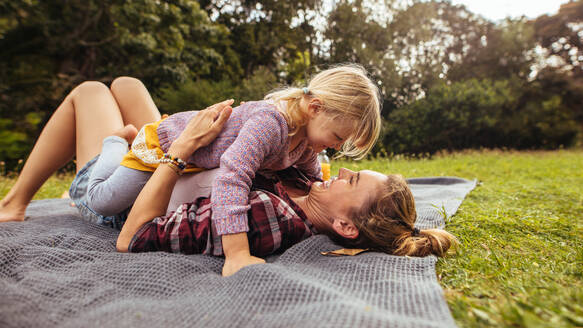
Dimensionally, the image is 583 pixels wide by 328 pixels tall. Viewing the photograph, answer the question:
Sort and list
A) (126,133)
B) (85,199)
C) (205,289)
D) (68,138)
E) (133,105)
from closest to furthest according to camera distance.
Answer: (205,289) < (85,199) < (126,133) < (68,138) < (133,105)

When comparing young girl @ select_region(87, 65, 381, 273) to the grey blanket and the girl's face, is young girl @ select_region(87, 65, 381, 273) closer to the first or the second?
the girl's face

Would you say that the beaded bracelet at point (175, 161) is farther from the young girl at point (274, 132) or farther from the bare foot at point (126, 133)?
the bare foot at point (126, 133)

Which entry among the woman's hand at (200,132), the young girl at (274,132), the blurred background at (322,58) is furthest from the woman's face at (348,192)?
the blurred background at (322,58)

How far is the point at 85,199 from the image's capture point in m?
2.17

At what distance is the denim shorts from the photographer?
7.22ft

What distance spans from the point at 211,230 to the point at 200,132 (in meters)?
0.57

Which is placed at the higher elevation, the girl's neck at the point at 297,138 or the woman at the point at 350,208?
the girl's neck at the point at 297,138

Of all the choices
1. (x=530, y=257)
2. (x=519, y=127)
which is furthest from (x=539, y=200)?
(x=519, y=127)

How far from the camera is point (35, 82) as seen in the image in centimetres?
846

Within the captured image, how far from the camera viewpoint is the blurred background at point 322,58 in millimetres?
8148

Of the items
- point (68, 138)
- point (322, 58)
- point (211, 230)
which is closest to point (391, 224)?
point (211, 230)

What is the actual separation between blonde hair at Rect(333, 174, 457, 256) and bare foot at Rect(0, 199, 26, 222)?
2.43m

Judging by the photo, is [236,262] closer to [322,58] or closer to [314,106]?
[314,106]

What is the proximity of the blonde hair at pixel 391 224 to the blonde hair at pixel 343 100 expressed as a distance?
500 millimetres
